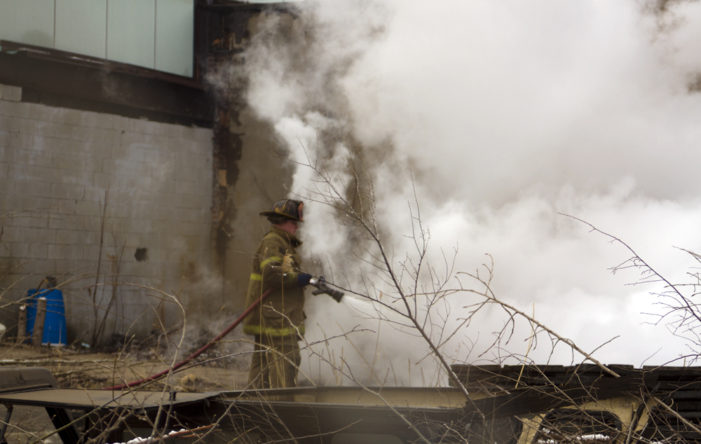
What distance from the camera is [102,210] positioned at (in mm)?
8266

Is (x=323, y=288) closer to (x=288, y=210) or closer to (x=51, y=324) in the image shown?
(x=288, y=210)

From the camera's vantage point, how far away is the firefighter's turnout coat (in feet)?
16.0

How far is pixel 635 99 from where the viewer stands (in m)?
6.16

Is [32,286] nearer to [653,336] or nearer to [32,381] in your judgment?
[32,381]

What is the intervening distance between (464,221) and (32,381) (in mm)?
4872

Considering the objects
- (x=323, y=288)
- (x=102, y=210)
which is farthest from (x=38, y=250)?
(x=323, y=288)

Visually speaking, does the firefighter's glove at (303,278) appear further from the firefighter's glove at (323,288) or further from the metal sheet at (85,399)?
the metal sheet at (85,399)

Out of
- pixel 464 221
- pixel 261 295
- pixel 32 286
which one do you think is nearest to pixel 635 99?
pixel 464 221

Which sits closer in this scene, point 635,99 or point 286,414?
point 286,414

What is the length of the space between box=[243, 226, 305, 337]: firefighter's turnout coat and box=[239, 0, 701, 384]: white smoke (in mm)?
563

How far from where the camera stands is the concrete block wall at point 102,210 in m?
7.70

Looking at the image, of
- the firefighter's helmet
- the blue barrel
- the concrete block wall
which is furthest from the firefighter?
the blue barrel

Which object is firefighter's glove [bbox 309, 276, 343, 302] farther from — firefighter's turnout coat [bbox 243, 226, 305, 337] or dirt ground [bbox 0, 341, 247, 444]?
dirt ground [bbox 0, 341, 247, 444]

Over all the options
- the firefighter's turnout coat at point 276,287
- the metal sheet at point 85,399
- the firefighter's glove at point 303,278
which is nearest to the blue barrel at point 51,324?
the firefighter's turnout coat at point 276,287
